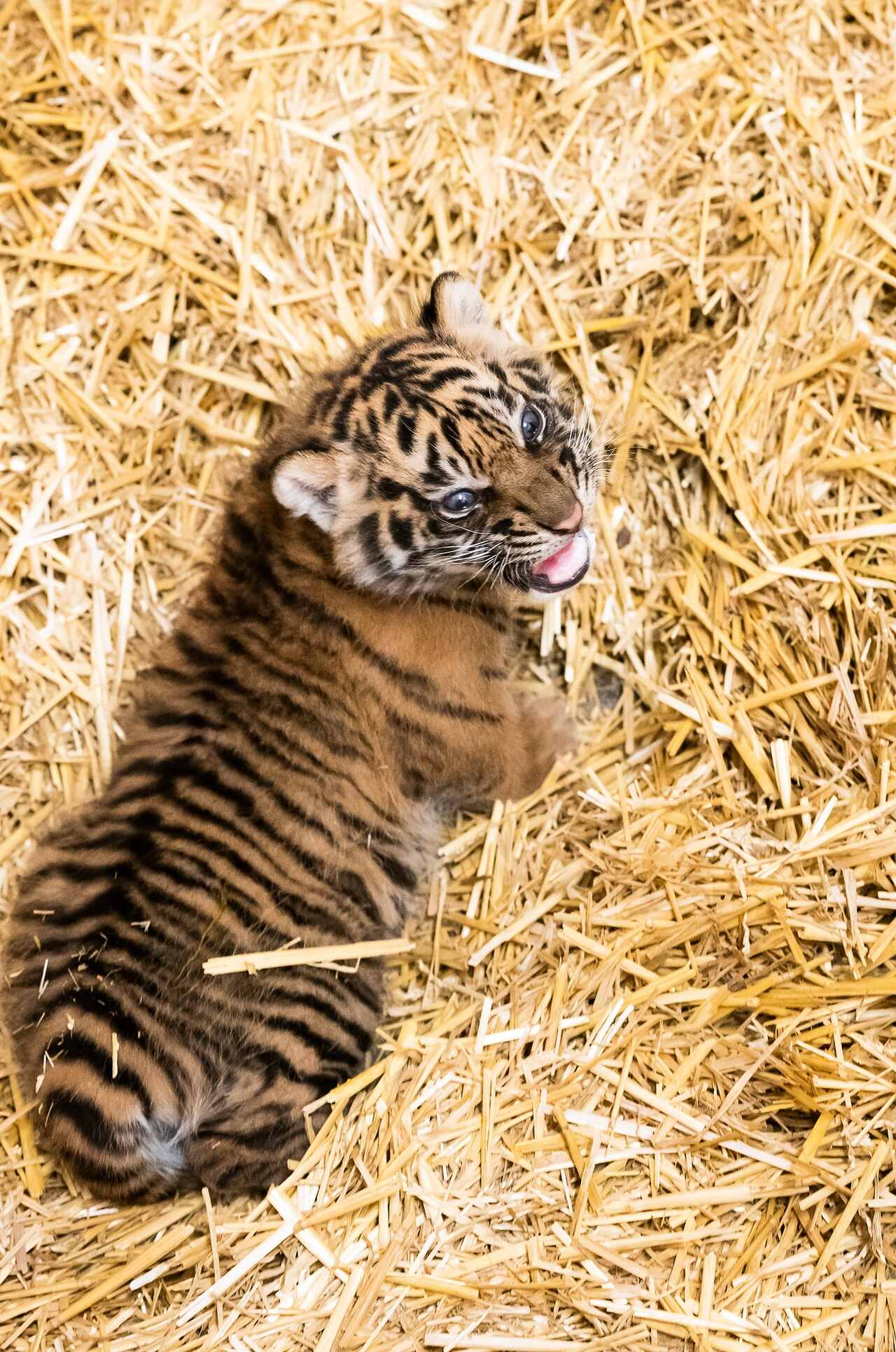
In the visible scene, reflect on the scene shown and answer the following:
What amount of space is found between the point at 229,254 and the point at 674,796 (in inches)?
90.8

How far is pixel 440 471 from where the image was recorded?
2.86 m

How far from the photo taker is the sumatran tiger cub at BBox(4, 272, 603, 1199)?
280cm

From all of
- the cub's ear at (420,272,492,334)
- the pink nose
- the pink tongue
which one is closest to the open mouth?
the pink tongue

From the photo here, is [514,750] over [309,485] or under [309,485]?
under

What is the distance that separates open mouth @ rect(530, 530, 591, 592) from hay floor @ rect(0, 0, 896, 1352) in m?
0.54

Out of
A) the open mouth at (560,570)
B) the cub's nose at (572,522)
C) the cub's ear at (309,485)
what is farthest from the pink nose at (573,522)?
the cub's ear at (309,485)

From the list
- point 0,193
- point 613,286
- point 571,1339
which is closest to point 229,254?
point 0,193

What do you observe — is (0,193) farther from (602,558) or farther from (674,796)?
(674,796)

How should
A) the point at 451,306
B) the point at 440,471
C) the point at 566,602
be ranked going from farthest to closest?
the point at 566,602 < the point at 451,306 < the point at 440,471

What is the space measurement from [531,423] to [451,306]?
0.41m

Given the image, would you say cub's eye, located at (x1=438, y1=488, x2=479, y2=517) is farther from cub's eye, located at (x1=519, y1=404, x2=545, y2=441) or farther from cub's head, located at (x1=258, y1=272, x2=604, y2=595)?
cub's eye, located at (x1=519, y1=404, x2=545, y2=441)

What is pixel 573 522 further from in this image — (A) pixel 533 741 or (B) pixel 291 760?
(B) pixel 291 760

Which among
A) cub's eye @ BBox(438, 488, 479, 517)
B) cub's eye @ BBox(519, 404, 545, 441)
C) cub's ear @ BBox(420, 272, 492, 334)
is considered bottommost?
cub's eye @ BBox(438, 488, 479, 517)

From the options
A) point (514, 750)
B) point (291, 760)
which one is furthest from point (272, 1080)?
point (514, 750)
